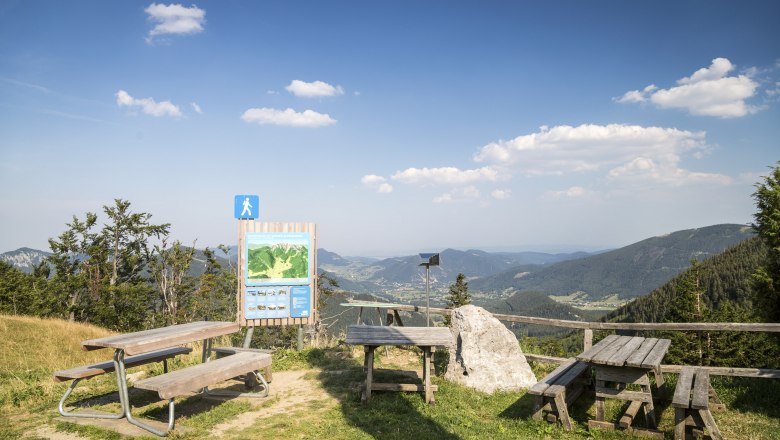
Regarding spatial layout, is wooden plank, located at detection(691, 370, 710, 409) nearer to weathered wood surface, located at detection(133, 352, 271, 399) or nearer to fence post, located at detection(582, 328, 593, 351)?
fence post, located at detection(582, 328, 593, 351)

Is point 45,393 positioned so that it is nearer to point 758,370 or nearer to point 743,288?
point 758,370

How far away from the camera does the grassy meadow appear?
608 cm

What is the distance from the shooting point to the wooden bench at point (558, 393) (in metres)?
6.16

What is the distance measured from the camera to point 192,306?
35.2 meters

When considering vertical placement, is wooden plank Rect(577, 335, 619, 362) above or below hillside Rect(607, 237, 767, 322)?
above

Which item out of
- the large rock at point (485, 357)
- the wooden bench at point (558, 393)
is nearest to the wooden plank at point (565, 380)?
the wooden bench at point (558, 393)

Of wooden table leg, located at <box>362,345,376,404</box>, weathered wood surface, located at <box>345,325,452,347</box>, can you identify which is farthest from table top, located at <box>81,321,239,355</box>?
wooden table leg, located at <box>362,345,376,404</box>

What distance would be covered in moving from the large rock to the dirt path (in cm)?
252

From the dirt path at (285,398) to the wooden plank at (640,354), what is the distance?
4505 millimetres

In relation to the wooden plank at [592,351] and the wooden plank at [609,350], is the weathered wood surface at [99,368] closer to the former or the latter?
the wooden plank at [592,351]

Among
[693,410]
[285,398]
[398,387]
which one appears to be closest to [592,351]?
[693,410]

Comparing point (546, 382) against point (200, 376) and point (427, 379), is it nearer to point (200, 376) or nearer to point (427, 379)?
point (427, 379)

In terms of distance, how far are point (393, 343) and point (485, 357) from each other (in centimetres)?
227

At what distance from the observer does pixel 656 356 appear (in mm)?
6102
